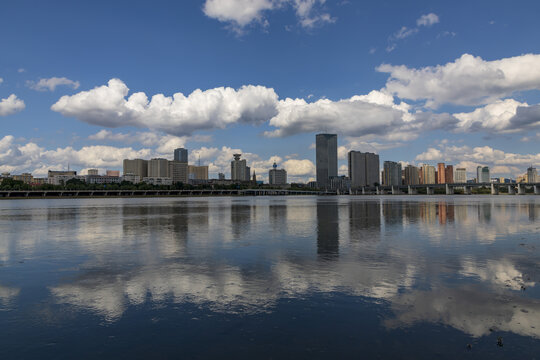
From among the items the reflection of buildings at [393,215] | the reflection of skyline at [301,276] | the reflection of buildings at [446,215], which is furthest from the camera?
the reflection of buildings at [446,215]

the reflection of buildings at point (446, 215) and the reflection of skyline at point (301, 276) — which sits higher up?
the reflection of skyline at point (301, 276)

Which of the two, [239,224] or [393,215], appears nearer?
[239,224]

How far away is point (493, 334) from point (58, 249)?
25.8 m

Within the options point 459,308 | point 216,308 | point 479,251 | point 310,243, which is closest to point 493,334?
point 459,308

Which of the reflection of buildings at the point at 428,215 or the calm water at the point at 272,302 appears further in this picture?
the reflection of buildings at the point at 428,215

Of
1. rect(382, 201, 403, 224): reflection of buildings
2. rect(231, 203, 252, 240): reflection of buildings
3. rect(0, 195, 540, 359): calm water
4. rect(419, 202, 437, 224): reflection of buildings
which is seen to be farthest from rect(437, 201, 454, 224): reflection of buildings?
rect(231, 203, 252, 240): reflection of buildings

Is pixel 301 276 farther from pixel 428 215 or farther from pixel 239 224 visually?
pixel 428 215

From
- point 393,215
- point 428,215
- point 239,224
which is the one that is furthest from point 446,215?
point 239,224

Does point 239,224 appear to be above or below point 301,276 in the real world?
below

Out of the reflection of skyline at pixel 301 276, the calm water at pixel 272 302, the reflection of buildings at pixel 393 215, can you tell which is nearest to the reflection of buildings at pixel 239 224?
the reflection of skyline at pixel 301 276

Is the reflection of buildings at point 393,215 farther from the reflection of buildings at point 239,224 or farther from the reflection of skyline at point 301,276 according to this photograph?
the reflection of buildings at point 239,224

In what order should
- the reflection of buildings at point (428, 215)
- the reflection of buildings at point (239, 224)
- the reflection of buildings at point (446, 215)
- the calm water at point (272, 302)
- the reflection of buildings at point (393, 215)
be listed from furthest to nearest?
the reflection of buildings at point (428, 215)
the reflection of buildings at point (446, 215)
the reflection of buildings at point (393, 215)
the reflection of buildings at point (239, 224)
the calm water at point (272, 302)

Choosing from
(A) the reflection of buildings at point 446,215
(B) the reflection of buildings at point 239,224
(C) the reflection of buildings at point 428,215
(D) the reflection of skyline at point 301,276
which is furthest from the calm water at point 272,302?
(C) the reflection of buildings at point 428,215

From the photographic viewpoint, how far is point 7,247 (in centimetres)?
2633
